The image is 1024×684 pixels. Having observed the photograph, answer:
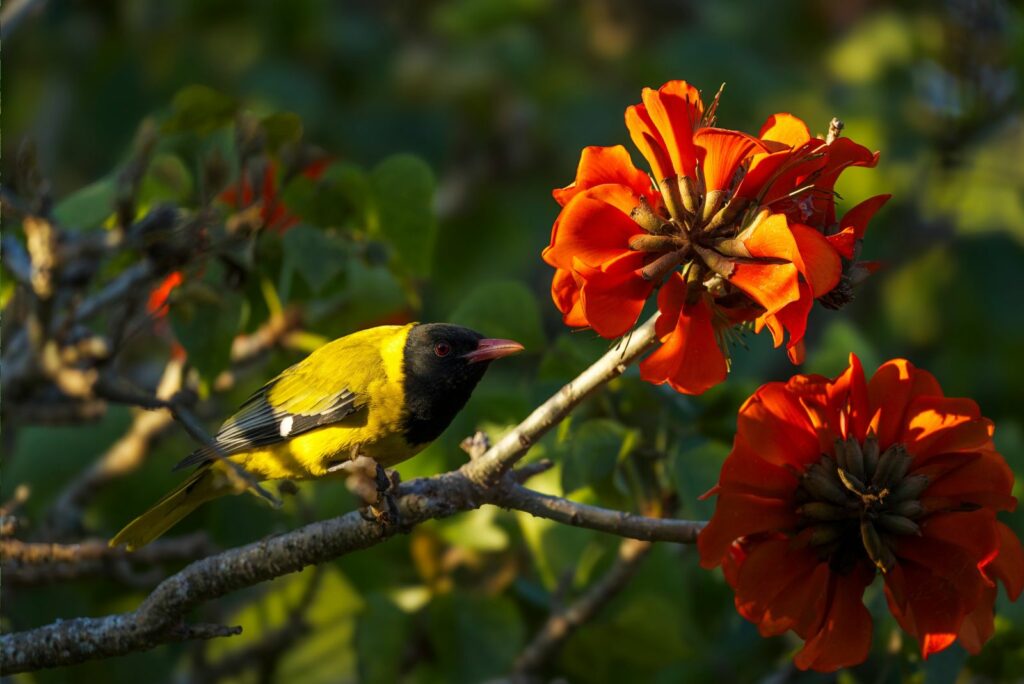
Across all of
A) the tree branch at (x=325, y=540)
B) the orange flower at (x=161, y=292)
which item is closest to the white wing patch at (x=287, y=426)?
the orange flower at (x=161, y=292)

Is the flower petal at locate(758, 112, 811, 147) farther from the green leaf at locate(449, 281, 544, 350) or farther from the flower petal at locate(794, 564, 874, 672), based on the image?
the green leaf at locate(449, 281, 544, 350)

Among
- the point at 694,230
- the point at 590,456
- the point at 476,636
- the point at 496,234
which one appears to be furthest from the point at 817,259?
the point at 496,234

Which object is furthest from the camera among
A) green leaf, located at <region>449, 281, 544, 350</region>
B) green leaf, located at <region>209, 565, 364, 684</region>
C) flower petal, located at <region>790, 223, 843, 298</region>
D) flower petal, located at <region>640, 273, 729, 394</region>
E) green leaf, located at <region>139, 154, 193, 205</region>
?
green leaf, located at <region>209, 565, 364, 684</region>

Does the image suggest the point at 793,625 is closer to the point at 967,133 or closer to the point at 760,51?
the point at 967,133

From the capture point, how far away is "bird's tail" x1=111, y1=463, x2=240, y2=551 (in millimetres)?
3512

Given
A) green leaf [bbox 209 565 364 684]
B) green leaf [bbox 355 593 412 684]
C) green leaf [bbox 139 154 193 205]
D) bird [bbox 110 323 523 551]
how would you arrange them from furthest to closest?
green leaf [bbox 209 565 364 684]
green leaf [bbox 139 154 193 205]
green leaf [bbox 355 593 412 684]
bird [bbox 110 323 523 551]

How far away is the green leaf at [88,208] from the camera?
322cm

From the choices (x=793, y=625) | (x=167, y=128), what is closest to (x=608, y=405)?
(x=793, y=625)

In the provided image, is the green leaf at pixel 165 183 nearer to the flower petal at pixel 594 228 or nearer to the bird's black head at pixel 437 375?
the bird's black head at pixel 437 375

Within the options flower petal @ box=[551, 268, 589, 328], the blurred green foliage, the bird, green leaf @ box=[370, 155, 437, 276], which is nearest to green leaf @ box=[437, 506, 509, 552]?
the blurred green foliage

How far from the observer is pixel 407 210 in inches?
137

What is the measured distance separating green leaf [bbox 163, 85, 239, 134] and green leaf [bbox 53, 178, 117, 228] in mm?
256

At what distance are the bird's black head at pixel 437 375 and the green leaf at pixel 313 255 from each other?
1.06 feet

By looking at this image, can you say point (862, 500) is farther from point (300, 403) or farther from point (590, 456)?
point (300, 403)
